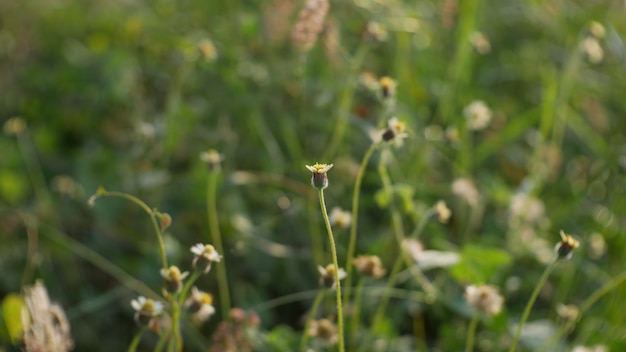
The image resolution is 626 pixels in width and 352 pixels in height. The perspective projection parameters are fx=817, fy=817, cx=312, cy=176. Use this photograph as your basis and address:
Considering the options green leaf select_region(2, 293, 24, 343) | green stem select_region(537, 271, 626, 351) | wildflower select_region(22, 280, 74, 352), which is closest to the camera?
wildflower select_region(22, 280, 74, 352)

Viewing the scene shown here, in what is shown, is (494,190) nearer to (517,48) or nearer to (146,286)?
(146,286)

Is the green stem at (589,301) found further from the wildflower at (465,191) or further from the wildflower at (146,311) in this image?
the wildflower at (146,311)

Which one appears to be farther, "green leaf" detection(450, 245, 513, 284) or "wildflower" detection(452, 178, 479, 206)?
"wildflower" detection(452, 178, 479, 206)

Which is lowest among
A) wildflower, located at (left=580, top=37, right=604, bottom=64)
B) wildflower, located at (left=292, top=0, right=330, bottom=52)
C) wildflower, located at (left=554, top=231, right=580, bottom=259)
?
wildflower, located at (left=580, top=37, right=604, bottom=64)

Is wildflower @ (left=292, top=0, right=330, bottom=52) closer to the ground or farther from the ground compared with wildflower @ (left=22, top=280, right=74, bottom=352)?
farther from the ground

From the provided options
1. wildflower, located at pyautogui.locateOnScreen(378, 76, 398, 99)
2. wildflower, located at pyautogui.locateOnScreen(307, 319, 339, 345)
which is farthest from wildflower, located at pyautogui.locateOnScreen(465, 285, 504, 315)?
wildflower, located at pyautogui.locateOnScreen(378, 76, 398, 99)

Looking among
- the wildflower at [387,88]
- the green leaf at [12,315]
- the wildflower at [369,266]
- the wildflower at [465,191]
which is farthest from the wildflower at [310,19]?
the green leaf at [12,315]

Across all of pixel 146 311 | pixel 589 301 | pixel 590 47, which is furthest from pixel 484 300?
pixel 590 47

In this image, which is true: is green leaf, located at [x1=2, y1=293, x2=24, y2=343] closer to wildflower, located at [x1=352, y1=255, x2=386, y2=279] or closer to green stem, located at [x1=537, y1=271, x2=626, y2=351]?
wildflower, located at [x1=352, y1=255, x2=386, y2=279]
